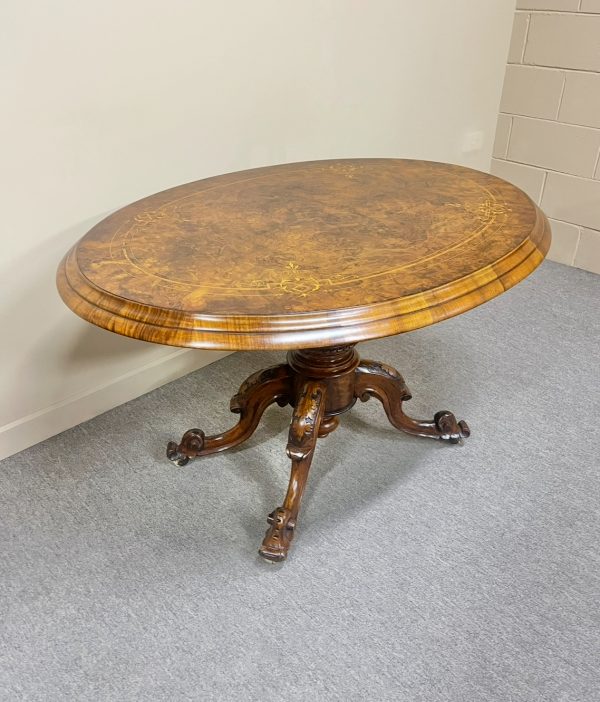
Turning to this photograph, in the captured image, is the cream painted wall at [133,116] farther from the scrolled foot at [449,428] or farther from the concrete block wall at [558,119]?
the scrolled foot at [449,428]

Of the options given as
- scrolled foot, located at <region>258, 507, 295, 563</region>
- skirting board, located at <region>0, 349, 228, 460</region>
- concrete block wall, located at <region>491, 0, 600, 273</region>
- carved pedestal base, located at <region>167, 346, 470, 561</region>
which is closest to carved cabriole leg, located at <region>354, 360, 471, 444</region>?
carved pedestal base, located at <region>167, 346, 470, 561</region>

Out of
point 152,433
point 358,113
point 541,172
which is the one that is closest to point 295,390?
point 152,433

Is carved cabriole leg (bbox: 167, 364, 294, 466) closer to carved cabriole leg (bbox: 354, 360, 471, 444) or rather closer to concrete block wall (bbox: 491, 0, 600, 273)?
carved cabriole leg (bbox: 354, 360, 471, 444)

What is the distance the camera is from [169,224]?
1375mm

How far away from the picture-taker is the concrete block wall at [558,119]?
2.55 m

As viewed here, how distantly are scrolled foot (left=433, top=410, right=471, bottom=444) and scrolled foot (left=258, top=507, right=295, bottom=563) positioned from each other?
1.72ft

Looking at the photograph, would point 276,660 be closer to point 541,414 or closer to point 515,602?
point 515,602

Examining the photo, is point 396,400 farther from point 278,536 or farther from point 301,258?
point 301,258

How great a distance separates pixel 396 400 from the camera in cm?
171

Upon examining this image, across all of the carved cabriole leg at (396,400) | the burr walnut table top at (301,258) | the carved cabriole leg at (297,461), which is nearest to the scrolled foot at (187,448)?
the carved cabriole leg at (297,461)

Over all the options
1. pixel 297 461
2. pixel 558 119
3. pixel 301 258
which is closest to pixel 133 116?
pixel 301 258

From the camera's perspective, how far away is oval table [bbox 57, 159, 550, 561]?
103 cm

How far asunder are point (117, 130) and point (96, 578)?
1.09 meters

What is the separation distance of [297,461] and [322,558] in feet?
0.74
